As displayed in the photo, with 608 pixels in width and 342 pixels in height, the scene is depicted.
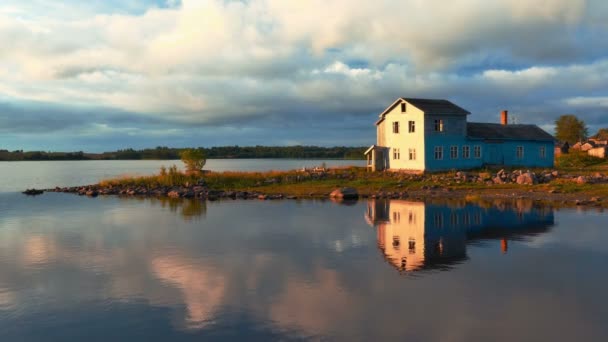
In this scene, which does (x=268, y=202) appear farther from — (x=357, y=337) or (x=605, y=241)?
(x=357, y=337)

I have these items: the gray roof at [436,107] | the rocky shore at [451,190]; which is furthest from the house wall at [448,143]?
the rocky shore at [451,190]

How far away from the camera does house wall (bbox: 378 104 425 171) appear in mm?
47438

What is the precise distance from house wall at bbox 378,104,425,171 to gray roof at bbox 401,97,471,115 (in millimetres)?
627

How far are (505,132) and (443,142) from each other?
36.0 ft

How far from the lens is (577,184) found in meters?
37.8

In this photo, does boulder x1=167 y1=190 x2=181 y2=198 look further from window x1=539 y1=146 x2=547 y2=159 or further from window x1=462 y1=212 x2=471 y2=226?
window x1=539 y1=146 x2=547 y2=159

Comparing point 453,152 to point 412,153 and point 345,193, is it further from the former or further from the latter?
point 345,193

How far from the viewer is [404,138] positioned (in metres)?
49.4

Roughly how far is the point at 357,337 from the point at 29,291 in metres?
10.3

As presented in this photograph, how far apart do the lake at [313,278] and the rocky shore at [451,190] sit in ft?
26.3

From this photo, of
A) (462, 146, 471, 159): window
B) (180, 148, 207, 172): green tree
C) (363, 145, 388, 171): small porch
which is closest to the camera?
(462, 146, 471, 159): window

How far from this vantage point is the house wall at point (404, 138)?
47.4 meters

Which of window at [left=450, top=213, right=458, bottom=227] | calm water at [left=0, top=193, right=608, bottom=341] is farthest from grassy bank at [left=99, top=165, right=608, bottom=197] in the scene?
window at [left=450, top=213, right=458, bottom=227]

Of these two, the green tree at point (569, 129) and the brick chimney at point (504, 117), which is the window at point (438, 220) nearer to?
the brick chimney at point (504, 117)
